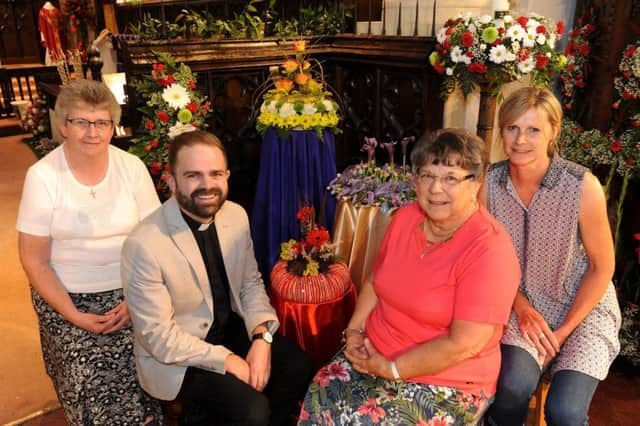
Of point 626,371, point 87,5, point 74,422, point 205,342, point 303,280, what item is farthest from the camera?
point 87,5

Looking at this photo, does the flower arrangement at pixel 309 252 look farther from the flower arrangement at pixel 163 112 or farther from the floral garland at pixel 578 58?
the floral garland at pixel 578 58

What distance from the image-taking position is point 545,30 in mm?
2693

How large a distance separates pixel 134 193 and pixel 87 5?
7167 millimetres

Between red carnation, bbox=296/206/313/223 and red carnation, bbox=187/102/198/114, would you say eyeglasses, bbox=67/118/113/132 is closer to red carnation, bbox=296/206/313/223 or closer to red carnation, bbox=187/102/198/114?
red carnation, bbox=296/206/313/223

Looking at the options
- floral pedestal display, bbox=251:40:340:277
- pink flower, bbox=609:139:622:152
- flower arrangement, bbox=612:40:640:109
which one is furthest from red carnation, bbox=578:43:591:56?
floral pedestal display, bbox=251:40:340:277

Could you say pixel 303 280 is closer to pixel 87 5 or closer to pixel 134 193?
pixel 134 193

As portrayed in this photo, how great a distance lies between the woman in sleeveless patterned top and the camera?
1.70m

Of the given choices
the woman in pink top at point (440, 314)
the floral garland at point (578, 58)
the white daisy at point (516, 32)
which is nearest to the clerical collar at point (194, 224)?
the woman in pink top at point (440, 314)

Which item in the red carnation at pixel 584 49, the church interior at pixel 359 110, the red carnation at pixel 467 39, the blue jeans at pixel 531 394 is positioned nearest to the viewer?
the blue jeans at pixel 531 394

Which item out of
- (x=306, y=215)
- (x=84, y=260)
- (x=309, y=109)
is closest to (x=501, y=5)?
(x=309, y=109)

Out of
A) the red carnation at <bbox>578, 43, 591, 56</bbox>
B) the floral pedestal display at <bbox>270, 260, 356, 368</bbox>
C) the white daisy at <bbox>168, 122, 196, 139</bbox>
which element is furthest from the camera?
the white daisy at <bbox>168, 122, 196, 139</bbox>

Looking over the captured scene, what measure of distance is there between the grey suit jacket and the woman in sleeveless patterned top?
93 centimetres

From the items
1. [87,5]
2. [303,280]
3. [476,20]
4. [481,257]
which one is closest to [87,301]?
[303,280]

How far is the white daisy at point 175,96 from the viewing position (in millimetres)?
2977
